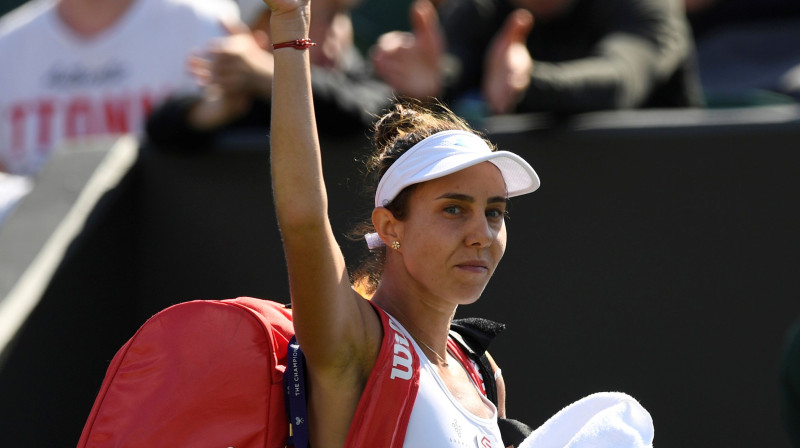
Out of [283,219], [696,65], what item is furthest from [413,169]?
[696,65]

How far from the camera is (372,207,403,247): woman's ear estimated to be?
7.91ft

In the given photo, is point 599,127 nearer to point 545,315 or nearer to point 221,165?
point 545,315

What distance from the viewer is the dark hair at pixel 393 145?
247cm

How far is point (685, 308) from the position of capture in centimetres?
402

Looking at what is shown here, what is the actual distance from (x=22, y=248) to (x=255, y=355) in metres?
2.04

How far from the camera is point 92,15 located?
5012mm

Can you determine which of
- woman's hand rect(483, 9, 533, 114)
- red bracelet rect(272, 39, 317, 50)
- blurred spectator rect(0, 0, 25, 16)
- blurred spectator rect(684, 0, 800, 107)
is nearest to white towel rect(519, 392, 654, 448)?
red bracelet rect(272, 39, 317, 50)

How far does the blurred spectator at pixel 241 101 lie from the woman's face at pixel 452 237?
66.2 inches

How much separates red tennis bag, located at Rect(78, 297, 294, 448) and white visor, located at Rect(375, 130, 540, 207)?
16.4 inches

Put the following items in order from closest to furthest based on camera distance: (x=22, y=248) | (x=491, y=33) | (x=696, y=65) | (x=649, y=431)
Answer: (x=649, y=431) < (x=22, y=248) < (x=491, y=33) < (x=696, y=65)

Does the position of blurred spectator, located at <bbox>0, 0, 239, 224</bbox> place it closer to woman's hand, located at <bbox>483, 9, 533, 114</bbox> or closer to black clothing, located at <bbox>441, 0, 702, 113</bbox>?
black clothing, located at <bbox>441, 0, 702, 113</bbox>

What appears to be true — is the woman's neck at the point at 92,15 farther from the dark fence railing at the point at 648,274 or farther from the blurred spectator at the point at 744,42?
the blurred spectator at the point at 744,42

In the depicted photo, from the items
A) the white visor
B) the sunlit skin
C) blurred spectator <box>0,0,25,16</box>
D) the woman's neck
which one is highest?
blurred spectator <box>0,0,25,16</box>

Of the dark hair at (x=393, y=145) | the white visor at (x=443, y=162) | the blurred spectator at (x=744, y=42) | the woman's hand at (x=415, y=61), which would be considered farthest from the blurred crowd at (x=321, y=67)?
the white visor at (x=443, y=162)
